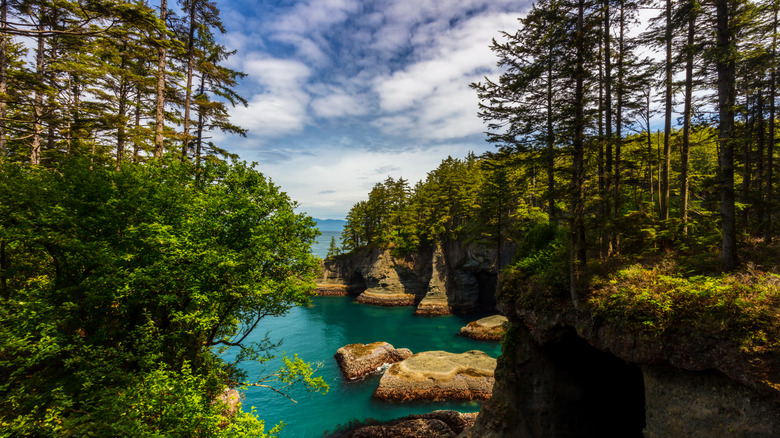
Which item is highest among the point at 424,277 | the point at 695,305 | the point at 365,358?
the point at 695,305

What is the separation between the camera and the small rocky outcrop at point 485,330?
3362 centimetres

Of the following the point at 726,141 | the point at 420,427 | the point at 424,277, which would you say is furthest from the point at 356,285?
the point at 726,141

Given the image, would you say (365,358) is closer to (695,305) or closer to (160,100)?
(695,305)

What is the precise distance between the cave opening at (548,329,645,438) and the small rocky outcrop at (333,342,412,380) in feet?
55.7

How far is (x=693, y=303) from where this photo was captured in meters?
7.95

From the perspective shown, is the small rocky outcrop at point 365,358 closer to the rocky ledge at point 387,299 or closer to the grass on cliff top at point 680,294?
the grass on cliff top at point 680,294

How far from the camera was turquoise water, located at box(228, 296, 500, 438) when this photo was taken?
19.8 m

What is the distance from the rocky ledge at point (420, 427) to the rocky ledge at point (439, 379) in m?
2.85

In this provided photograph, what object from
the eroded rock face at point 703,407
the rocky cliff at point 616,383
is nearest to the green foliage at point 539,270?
the rocky cliff at point 616,383

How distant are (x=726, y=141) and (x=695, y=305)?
17.8 ft

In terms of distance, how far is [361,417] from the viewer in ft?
64.0

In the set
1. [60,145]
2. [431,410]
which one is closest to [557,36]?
[431,410]

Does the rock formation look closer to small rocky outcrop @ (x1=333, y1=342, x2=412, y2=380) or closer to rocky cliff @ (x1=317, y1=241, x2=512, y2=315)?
small rocky outcrop @ (x1=333, y1=342, x2=412, y2=380)

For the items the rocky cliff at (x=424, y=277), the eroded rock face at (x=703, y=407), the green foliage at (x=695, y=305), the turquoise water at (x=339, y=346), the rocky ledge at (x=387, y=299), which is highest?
the green foliage at (x=695, y=305)
